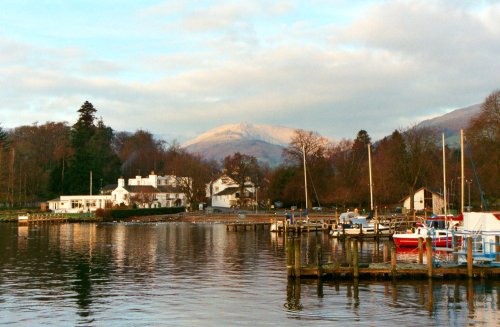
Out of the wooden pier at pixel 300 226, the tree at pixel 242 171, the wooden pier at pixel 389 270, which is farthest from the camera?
the tree at pixel 242 171

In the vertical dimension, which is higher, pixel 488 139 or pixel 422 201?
pixel 488 139

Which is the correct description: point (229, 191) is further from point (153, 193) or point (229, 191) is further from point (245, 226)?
point (245, 226)

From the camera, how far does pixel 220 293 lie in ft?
106

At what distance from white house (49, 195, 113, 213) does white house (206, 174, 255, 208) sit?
29.5m

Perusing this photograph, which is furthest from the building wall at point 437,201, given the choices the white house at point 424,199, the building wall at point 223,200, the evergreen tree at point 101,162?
the evergreen tree at point 101,162

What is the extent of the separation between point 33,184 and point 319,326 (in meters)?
131

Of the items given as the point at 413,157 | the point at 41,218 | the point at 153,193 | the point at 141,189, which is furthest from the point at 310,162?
the point at 41,218

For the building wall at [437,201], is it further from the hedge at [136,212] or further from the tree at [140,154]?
the tree at [140,154]

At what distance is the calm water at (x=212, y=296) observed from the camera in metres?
26.1

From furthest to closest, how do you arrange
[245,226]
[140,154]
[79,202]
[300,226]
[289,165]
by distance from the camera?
[140,154] → [79,202] → [289,165] → [245,226] → [300,226]

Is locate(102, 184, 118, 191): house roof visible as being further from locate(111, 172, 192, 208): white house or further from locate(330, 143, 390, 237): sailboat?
locate(330, 143, 390, 237): sailboat

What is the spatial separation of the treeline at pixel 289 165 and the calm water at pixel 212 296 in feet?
163

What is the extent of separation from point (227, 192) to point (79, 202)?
38.2 m

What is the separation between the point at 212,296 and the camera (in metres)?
31.6
